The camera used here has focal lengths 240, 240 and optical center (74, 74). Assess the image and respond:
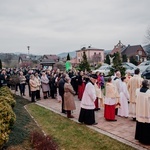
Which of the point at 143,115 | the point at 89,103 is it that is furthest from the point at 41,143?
the point at 89,103

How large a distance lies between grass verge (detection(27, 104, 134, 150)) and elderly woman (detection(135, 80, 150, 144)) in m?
0.56

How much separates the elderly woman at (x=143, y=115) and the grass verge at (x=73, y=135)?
0.56m

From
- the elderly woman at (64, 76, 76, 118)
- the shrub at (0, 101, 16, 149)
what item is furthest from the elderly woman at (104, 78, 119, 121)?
the shrub at (0, 101, 16, 149)

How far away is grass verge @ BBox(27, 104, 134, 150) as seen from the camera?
24.0 ft

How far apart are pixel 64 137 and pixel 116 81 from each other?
3.98m

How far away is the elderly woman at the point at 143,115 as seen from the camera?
7242mm

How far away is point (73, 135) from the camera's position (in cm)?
836

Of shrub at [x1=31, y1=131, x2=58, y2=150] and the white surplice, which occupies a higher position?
the white surplice

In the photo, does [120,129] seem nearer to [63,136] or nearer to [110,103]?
[110,103]

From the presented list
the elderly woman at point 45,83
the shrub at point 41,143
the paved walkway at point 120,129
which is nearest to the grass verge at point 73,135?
the paved walkway at point 120,129

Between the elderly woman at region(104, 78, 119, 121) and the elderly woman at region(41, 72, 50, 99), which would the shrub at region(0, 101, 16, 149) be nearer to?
the elderly woman at region(104, 78, 119, 121)

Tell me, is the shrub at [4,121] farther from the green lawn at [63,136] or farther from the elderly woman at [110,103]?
the elderly woman at [110,103]

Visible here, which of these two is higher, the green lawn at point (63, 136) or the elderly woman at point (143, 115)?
the elderly woman at point (143, 115)

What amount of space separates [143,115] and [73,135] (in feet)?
8.32
